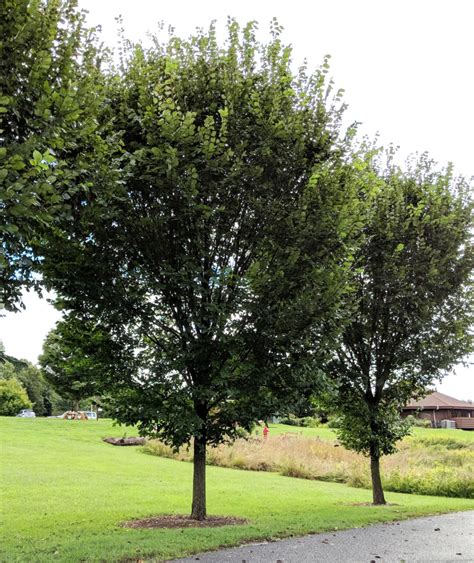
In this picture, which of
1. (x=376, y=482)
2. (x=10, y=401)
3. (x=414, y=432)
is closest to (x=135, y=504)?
(x=376, y=482)

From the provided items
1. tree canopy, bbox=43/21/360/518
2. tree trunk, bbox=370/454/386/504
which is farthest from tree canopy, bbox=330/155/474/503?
tree canopy, bbox=43/21/360/518

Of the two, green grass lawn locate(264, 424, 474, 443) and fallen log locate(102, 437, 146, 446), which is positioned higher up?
green grass lawn locate(264, 424, 474, 443)

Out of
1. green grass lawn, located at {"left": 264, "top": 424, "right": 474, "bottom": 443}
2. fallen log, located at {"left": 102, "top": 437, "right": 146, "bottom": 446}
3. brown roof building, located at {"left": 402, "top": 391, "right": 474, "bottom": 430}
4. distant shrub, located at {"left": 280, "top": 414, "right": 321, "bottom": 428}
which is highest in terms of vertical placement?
brown roof building, located at {"left": 402, "top": 391, "right": 474, "bottom": 430}

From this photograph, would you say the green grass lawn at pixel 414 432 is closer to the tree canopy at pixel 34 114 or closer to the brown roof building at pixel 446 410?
the brown roof building at pixel 446 410

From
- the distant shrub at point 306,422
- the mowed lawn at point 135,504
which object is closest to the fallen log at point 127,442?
the mowed lawn at point 135,504

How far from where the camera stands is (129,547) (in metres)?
7.04

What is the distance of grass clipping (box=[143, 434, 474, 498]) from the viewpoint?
18.5m

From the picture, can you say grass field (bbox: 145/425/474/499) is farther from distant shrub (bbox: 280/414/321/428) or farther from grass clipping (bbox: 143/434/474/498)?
distant shrub (bbox: 280/414/321/428)

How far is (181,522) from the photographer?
9.26m

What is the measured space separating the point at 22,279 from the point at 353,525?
7.47 metres

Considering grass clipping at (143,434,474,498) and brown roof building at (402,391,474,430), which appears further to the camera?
brown roof building at (402,391,474,430)

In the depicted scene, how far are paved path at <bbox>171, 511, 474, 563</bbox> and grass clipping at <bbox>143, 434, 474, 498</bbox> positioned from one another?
8466 millimetres

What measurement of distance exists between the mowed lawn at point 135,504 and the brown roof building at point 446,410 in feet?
146

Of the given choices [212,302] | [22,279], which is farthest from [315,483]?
[22,279]
